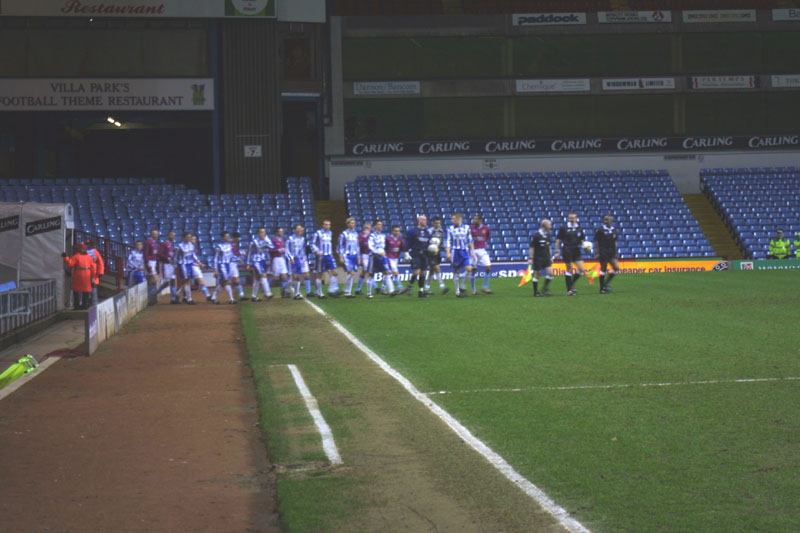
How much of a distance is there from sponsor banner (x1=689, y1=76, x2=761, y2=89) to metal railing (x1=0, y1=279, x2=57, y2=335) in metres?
30.4

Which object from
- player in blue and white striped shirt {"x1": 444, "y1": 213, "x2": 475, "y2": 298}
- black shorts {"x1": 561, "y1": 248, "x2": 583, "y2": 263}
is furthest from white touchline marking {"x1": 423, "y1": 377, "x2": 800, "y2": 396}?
player in blue and white striped shirt {"x1": 444, "y1": 213, "x2": 475, "y2": 298}

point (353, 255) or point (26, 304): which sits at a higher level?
point (353, 255)

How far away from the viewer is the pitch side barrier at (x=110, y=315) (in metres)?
15.6

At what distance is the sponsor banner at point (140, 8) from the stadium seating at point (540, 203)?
28.4ft

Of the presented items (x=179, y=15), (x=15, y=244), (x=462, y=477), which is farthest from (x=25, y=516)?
(x=179, y=15)

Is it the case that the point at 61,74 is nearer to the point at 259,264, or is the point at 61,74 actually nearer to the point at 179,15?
the point at 179,15

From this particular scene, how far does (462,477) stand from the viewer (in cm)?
705

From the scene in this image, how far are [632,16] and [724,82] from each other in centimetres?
525

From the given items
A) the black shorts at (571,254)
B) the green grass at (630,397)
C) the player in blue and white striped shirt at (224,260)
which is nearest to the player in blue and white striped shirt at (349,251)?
the player in blue and white striped shirt at (224,260)

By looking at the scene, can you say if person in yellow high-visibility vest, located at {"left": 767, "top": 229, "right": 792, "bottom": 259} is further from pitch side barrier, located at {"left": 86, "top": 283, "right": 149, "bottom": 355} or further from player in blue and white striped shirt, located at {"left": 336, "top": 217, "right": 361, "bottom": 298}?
pitch side barrier, located at {"left": 86, "top": 283, "right": 149, "bottom": 355}

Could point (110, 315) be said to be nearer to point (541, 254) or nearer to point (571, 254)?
point (541, 254)

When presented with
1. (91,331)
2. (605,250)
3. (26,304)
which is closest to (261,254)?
(26,304)

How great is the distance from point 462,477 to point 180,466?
239 cm

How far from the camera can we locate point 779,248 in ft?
123
